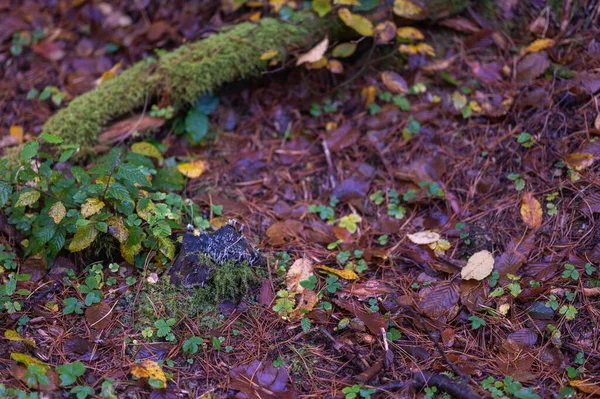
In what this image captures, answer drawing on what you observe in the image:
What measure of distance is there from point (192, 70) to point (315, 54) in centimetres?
92

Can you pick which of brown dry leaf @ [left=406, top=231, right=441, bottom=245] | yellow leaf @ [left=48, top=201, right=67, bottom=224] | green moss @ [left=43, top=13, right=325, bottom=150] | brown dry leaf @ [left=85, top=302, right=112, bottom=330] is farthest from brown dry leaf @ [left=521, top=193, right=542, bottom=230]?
yellow leaf @ [left=48, top=201, right=67, bottom=224]

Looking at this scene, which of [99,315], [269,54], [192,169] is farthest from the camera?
[269,54]

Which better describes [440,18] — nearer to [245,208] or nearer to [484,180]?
[484,180]

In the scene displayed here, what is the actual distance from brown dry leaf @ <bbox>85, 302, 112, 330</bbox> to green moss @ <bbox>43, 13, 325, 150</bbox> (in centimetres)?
136

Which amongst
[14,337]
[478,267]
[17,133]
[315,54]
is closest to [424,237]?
[478,267]

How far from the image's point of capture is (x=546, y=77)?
3.73 m

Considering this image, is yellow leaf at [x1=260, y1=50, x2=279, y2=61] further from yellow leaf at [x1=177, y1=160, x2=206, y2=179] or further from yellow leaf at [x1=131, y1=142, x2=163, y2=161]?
yellow leaf at [x1=131, y1=142, x2=163, y2=161]

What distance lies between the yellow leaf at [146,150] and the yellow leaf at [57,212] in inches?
32.3

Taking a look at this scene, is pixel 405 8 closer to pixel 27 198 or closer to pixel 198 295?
pixel 198 295

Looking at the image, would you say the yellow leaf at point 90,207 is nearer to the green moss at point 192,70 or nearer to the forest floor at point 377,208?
the forest floor at point 377,208

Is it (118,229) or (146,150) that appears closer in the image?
(118,229)

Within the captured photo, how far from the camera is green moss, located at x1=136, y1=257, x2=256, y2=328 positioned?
2.72 m

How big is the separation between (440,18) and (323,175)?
5.31 ft

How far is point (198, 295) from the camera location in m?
2.78
